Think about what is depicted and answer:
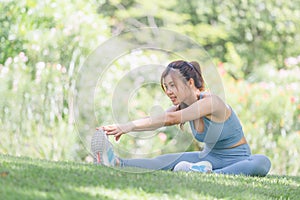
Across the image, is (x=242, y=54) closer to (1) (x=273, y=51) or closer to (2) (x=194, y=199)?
(1) (x=273, y=51)

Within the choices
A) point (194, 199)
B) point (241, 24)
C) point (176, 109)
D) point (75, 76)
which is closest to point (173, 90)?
point (176, 109)

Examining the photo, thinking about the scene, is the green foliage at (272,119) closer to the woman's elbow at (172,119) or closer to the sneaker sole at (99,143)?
the woman's elbow at (172,119)

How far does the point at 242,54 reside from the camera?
12234mm

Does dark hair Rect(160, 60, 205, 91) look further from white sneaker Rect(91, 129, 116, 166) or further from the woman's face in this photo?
white sneaker Rect(91, 129, 116, 166)

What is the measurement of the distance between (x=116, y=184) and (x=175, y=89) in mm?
1088

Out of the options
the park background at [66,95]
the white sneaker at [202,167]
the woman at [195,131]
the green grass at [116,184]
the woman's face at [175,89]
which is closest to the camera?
the green grass at [116,184]

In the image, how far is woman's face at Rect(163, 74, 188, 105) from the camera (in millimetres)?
4059

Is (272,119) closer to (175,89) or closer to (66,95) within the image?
(66,95)

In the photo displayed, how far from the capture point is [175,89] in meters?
4.07

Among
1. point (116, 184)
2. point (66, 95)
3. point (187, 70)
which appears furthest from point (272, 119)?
point (116, 184)

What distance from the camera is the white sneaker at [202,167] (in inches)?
168

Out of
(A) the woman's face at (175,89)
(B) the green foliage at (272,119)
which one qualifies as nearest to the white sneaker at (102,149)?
(A) the woman's face at (175,89)

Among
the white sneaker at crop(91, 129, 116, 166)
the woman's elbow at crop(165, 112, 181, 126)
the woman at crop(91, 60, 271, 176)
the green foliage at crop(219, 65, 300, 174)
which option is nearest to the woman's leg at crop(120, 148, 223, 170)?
the woman at crop(91, 60, 271, 176)

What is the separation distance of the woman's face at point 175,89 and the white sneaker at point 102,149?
0.52 metres
